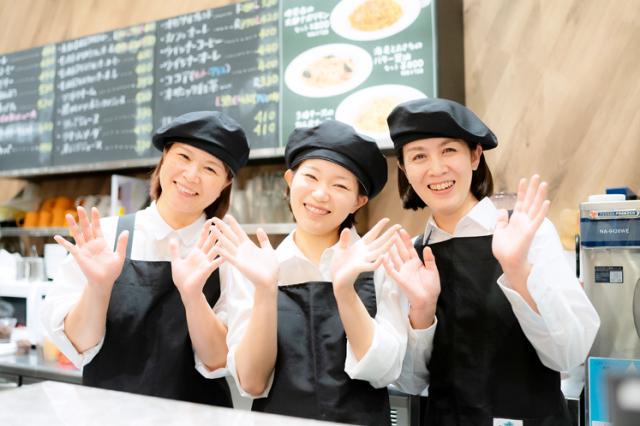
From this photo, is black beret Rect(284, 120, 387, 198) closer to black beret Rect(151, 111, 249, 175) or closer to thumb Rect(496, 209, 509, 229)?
black beret Rect(151, 111, 249, 175)

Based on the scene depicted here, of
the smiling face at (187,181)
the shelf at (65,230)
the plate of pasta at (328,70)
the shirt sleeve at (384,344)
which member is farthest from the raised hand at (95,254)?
the plate of pasta at (328,70)

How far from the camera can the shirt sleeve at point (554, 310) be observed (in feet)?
4.27

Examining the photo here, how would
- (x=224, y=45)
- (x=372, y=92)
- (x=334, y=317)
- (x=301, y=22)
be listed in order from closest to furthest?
1. (x=334, y=317)
2. (x=372, y=92)
3. (x=301, y=22)
4. (x=224, y=45)

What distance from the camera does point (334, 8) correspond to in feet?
9.42

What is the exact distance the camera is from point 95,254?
5.15 feet

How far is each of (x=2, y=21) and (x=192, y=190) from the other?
4.01 metres

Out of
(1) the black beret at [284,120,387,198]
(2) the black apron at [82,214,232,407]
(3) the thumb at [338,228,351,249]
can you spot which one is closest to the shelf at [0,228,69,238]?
(2) the black apron at [82,214,232,407]

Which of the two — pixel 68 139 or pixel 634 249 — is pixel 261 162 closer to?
pixel 68 139

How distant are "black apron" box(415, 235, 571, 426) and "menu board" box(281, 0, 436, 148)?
1249 mm

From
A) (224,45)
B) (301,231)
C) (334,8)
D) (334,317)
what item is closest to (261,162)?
(224,45)

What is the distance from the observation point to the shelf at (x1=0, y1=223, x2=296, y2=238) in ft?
9.55

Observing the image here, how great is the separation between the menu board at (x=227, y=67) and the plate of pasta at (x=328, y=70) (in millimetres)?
142

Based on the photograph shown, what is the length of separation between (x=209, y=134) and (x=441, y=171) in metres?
0.75

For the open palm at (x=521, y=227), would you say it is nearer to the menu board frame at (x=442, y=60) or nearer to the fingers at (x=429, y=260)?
Result: the fingers at (x=429, y=260)
